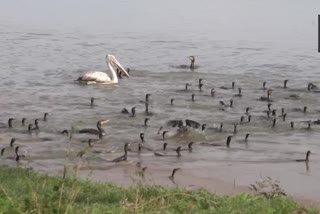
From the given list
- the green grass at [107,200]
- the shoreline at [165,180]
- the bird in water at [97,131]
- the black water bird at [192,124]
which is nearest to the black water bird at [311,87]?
the black water bird at [192,124]

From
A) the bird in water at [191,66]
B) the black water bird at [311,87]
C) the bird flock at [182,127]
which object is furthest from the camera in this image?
the bird in water at [191,66]

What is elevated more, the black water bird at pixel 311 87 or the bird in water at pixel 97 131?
the black water bird at pixel 311 87

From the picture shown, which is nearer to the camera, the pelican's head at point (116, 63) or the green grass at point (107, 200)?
the green grass at point (107, 200)

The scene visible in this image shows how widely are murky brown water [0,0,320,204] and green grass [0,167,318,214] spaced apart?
2.55ft

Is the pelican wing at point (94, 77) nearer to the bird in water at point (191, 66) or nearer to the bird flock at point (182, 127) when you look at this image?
the bird flock at point (182, 127)

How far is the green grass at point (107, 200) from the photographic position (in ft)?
21.0

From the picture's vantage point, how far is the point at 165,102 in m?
19.4

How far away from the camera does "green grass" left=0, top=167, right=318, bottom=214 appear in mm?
6395

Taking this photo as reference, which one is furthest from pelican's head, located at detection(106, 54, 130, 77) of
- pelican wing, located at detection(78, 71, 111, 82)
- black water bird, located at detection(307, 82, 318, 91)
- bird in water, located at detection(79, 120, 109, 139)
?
bird in water, located at detection(79, 120, 109, 139)

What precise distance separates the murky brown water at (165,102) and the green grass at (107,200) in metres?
0.78

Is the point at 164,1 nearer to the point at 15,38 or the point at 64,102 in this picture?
the point at 15,38

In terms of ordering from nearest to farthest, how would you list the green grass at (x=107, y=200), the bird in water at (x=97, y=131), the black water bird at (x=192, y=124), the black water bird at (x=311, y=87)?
the green grass at (x=107, y=200) < the bird in water at (x=97, y=131) < the black water bird at (x=192, y=124) < the black water bird at (x=311, y=87)

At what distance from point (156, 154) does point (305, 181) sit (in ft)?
9.46

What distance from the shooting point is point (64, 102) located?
19.3m
